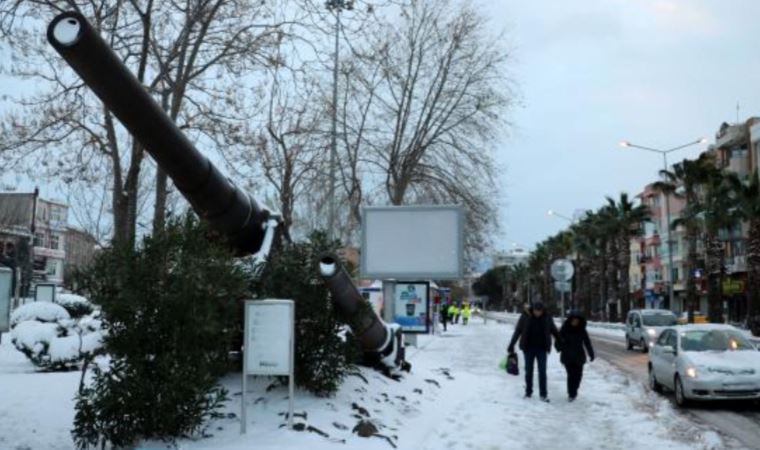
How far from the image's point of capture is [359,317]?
33.8 feet

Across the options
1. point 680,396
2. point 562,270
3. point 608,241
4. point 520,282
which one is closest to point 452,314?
point 608,241

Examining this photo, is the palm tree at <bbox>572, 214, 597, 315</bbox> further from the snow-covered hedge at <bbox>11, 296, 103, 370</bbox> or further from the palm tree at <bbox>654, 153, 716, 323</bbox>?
the snow-covered hedge at <bbox>11, 296, 103, 370</bbox>

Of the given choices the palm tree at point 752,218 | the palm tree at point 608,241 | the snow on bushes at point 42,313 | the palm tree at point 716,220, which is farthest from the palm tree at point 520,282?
the snow on bushes at point 42,313

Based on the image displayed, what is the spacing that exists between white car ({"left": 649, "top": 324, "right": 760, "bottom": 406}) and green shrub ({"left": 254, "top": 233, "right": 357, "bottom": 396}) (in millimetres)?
6575

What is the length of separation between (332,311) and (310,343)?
0.47 metres

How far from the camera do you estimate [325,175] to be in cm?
3628

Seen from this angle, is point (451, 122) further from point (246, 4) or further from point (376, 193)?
point (246, 4)

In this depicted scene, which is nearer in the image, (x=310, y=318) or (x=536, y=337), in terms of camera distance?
(x=310, y=318)

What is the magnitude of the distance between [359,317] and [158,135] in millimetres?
4023

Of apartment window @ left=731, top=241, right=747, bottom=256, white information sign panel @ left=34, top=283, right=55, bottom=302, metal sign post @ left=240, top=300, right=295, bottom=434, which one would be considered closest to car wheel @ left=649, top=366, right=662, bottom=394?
metal sign post @ left=240, top=300, right=295, bottom=434

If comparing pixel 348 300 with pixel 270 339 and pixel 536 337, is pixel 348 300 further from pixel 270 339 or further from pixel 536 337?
pixel 536 337

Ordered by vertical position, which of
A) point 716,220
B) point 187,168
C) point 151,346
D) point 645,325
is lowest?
point 151,346

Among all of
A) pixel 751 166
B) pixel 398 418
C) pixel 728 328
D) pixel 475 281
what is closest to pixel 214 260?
pixel 398 418

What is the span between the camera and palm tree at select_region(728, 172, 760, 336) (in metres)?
41.2
